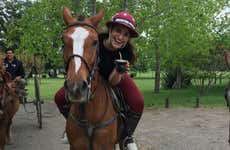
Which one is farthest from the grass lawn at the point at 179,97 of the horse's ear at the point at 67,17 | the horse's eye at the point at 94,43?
the horse's eye at the point at 94,43

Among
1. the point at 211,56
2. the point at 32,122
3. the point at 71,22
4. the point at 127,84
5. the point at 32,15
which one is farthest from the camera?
the point at 211,56

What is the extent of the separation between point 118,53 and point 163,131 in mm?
7564

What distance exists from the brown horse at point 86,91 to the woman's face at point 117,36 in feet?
1.47

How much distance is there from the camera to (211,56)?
2362 centimetres

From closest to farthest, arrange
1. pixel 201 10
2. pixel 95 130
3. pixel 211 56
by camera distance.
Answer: pixel 95 130 < pixel 201 10 < pixel 211 56

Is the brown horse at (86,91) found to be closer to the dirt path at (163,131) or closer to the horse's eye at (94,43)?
the horse's eye at (94,43)

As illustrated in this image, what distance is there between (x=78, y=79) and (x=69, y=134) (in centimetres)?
123

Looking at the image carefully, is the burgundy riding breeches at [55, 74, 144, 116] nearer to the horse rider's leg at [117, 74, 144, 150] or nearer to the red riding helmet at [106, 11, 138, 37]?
the horse rider's leg at [117, 74, 144, 150]

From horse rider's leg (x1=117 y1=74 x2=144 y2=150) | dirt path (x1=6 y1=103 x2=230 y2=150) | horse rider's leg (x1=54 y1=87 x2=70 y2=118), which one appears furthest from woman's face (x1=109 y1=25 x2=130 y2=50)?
dirt path (x1=6 y1=103 x2=230 y2=150)

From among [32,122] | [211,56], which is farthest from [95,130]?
[211,56]

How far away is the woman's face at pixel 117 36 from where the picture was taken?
14.6 feet

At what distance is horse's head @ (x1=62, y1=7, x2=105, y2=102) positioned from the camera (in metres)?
3.30

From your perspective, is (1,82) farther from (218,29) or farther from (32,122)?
(218,29)

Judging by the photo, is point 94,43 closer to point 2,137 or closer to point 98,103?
point 98,103
